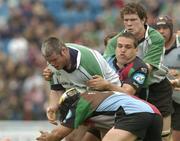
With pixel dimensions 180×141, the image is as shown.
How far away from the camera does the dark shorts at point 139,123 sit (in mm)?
6719

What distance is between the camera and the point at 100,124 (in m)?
7.09

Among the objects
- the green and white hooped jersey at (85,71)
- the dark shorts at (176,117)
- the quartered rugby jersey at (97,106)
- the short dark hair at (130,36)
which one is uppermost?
the short dark hair at (130,36)

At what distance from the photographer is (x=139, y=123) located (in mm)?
6734

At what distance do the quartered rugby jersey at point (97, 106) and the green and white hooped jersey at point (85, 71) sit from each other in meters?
0.41

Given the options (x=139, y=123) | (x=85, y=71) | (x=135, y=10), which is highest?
(x=135, y=10)

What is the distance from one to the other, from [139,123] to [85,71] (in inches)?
32.7

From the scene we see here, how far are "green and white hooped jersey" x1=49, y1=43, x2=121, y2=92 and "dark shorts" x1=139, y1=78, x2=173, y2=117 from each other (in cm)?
69

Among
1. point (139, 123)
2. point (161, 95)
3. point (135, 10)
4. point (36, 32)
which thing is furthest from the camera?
point (36, 32)

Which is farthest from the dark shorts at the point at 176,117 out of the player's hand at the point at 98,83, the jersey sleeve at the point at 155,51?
the player's hand at the point at 98,83

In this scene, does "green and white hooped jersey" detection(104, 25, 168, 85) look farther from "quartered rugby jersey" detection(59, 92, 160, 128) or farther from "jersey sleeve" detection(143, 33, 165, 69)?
"quartered rugby jersey" detection(59, 92, 160, 128)

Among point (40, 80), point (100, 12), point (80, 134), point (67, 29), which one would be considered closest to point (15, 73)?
point (40, 80)

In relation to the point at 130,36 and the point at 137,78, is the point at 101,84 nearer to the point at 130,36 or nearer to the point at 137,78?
the point at 137,78

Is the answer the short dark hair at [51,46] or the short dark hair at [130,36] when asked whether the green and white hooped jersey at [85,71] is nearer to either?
the short dark hair at [51,46]

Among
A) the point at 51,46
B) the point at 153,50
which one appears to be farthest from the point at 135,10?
the point at 51,46
